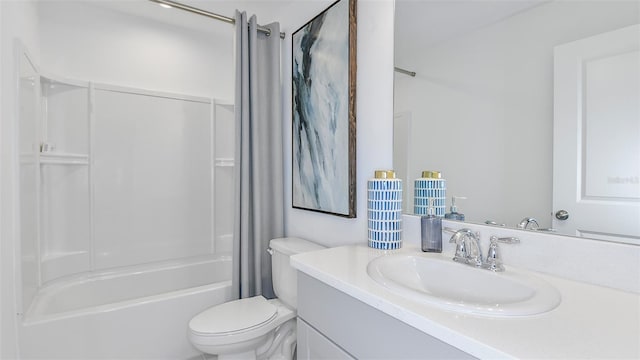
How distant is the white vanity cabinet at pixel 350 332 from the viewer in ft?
2.34

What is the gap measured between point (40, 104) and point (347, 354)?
246cm

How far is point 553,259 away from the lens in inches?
35.7

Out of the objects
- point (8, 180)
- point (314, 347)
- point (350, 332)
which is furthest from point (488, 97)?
point (8, 180)

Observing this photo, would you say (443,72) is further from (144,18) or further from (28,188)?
(144,18)

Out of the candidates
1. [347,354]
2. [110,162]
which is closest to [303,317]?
[347,354]

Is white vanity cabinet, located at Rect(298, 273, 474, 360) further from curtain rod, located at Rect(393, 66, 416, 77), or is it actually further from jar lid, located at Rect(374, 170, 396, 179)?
curtain rod, located at Rect(393, 66, 416, 77)

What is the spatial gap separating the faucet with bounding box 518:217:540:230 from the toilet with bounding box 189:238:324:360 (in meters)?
1.01

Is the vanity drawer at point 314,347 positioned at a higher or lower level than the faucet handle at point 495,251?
lower

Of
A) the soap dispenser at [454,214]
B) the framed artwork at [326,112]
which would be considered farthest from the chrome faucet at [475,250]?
the framed artwork at [326,112]

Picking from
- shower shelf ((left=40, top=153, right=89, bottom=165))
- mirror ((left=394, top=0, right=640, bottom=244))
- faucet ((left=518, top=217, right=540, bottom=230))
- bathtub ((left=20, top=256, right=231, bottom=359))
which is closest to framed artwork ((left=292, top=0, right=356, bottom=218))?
mirror ((left=394, top=0, right=640, bottom=244))

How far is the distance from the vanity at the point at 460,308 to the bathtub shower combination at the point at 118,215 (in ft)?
3.65

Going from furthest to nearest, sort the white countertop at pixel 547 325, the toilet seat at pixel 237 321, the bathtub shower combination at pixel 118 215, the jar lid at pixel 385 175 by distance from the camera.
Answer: the bathtub shower combination at pixel 118 215, the toilet seat at pixel 237 321, the jar lid at pixel 385 175, the white countertop at pixel 547 325

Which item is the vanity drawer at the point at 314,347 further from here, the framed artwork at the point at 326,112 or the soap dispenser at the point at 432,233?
the framed artwork at the point at 326,112

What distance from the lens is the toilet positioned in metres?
1.42
